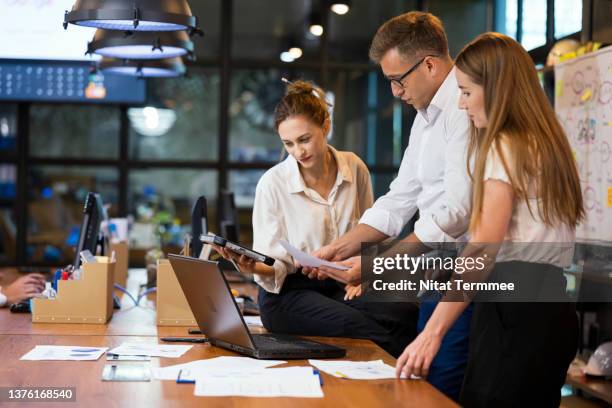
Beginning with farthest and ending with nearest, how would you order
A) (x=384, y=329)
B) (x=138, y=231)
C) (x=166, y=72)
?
(x=138, y=231)
(x=166, y=72)
(x=384, y=329)

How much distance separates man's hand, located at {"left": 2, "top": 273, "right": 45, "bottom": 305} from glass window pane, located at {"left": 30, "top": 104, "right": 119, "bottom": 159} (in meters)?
3.99

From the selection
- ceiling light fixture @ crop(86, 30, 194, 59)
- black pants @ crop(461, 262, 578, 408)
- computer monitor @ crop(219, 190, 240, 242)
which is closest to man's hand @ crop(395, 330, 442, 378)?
black pants @ crop(461, 262, 578, 408)

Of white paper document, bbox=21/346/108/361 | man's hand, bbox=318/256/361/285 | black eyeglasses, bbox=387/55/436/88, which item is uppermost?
black eyeglasses, bbox=387/55/436/88

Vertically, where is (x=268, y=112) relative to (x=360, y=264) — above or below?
above

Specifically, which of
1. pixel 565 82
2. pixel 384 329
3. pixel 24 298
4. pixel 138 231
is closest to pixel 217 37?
pixel 138 231

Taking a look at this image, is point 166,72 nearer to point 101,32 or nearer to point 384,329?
point 101,32

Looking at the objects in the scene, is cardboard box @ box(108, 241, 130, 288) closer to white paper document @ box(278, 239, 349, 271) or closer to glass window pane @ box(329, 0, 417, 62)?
white paper document @ box(278, 239, 349, 271)

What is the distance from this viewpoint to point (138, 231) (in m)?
6.85

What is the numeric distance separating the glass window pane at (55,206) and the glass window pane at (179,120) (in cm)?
41

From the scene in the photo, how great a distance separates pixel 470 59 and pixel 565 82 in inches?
133

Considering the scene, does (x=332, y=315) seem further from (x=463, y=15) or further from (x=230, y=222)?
(x=463, y=15)

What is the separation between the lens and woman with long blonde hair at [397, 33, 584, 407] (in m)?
1.92

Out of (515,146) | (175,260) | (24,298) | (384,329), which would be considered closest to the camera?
(515,146)

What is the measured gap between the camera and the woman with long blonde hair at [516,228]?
1.92m
